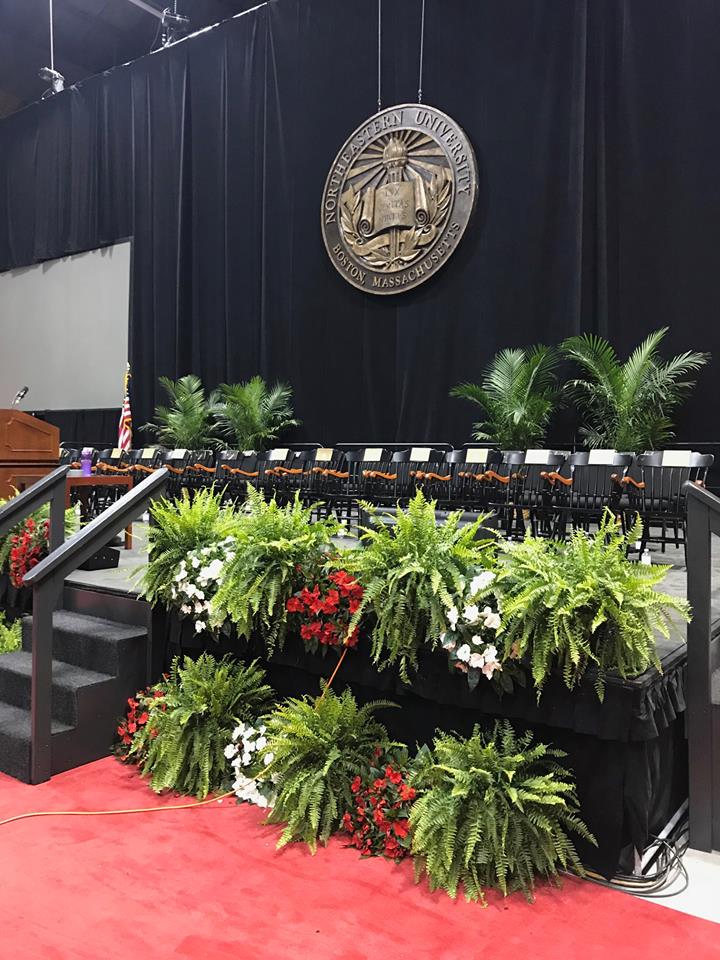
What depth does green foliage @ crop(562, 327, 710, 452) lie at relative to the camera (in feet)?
25.6

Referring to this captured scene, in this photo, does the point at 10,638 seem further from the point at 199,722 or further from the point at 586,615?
the point at 586,615

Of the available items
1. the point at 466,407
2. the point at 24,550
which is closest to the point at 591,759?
the point at 24,550

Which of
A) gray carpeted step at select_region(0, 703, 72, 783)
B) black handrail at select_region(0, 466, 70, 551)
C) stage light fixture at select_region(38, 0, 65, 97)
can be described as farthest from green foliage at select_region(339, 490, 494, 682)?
stage light fixture at select_region(38, 0, 65, 97)

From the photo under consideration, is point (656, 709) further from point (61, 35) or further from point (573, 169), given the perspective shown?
point (61, 35)

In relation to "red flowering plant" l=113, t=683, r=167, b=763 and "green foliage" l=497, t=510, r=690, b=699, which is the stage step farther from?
"green foliage" l=497, t=510, r=690, b=699

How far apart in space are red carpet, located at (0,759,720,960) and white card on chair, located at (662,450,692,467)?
12.6 feet

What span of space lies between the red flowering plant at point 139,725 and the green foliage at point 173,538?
46 cm

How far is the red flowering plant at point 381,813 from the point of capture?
2.89m

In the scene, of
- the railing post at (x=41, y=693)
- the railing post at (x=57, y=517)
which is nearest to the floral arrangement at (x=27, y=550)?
the railing post at (x=57, y=517)

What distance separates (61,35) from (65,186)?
2.39 m

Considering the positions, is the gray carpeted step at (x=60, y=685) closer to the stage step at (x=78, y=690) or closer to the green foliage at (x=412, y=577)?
the stage step at (x=78, y=690)

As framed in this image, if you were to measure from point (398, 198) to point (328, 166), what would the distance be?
1.48 meters

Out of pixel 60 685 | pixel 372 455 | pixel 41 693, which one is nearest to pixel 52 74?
pixel 372 455

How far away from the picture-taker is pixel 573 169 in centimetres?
886
